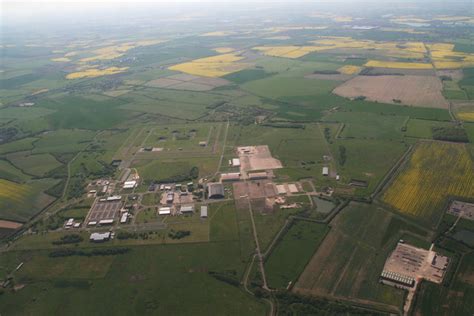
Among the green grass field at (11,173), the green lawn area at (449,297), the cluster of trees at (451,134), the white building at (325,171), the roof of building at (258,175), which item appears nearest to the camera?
the green lawn area at (449,297)

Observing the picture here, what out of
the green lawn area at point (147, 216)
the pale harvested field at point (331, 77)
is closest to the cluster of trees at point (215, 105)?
the pale harvested field at point (331, 77)

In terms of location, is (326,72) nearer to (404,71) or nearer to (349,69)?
(349,69)

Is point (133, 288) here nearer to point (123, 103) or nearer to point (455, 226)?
point (455, 226)

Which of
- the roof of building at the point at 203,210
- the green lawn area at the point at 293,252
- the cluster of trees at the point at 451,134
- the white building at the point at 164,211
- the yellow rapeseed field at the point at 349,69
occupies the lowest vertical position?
the yellow rapeseed field at the point at 349,69

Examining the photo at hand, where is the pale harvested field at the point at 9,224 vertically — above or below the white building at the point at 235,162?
below

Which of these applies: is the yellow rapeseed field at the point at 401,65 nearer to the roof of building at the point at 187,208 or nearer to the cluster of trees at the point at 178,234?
the roof of building at the point at 187,208

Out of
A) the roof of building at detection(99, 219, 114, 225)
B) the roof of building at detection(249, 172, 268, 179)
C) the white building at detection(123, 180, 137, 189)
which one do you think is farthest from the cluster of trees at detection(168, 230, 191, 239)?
the roof of building at detection(249, 172, 268, 179)

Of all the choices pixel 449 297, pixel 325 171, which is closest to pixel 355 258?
pixel 449 297
